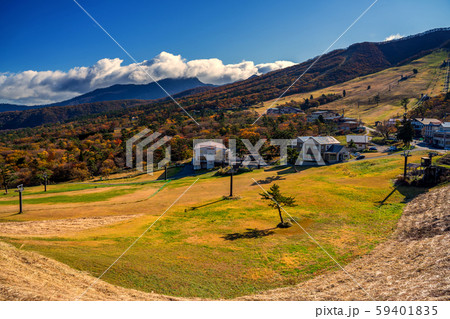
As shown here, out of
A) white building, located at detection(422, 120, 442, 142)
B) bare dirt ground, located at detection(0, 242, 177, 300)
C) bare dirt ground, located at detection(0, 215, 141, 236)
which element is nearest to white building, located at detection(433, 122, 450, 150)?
white building, located at detection(422, 120, 442, 142)

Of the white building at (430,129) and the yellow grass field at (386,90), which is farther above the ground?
the yellow grass field at (386,90)

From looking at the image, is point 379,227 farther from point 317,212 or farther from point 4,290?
point 4,290

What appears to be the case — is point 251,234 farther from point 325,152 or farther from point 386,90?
point 386,90

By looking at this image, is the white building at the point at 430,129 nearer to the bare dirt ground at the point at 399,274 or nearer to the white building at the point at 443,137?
the white building at the point at 443,137

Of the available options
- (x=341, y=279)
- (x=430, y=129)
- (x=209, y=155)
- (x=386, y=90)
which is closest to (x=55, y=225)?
(x=341, y=279)

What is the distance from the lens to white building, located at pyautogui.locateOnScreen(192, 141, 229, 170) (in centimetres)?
6119

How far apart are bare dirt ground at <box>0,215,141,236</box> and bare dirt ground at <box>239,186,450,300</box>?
1926 centimetres

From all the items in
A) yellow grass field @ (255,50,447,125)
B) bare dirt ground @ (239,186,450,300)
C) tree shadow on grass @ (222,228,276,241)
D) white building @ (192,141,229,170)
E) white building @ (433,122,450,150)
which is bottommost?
tree shadow on grass @ (222,228,276,241)

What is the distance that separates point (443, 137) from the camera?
60125mm

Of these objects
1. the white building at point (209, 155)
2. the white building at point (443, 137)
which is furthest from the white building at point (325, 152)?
the white building at point (443, 137)

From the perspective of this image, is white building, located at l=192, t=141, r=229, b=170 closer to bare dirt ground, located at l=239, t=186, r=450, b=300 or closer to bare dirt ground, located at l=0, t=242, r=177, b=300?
bare dirt ground, located at l=239, t=186, r=450, b=300

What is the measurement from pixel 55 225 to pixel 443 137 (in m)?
80.5

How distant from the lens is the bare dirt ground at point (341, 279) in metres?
11.0

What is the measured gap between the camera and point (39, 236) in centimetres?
2055
